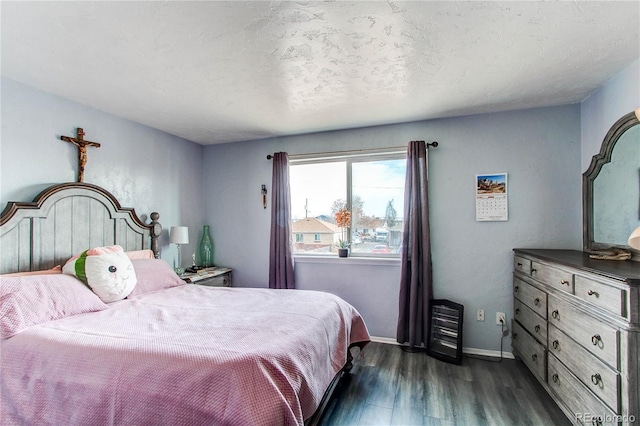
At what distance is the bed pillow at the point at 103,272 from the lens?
2.18 metres

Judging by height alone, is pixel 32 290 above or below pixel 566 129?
below

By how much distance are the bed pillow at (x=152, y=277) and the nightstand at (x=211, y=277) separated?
1.03 feet

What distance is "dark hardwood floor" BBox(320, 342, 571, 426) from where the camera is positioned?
1956mm

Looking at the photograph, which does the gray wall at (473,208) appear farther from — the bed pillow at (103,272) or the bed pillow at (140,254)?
the bed pillow at (103,272)

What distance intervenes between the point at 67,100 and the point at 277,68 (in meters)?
1.94

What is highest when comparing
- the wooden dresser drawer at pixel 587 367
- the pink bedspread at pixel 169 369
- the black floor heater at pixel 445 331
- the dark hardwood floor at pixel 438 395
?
the pink bedspread at pixel 169 369

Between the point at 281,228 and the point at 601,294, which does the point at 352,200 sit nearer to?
the point at 281,228

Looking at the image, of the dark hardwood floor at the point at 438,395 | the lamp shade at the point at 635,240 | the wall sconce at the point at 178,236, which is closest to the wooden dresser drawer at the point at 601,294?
the lamp shade at the point at 635,240

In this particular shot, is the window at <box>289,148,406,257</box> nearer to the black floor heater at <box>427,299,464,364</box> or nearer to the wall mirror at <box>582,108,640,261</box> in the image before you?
the black floor heater at <box>427,299,464,364</box>

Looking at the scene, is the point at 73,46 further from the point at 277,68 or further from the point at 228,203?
the point at 228,203

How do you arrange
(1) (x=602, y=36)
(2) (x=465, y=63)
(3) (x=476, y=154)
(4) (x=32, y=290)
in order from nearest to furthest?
1. (1) (x=602, y=36)
2. (4) (x=32, y=290)
3. (2) (x=465, y=63)
4. (3) (x=476, y=154)

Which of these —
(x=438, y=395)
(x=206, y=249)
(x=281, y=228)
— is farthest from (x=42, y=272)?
(x=438, y=395)

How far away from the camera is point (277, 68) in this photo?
204 centimetres

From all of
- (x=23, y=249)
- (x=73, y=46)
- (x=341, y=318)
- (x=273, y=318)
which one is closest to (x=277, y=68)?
(x=73, y=46)
